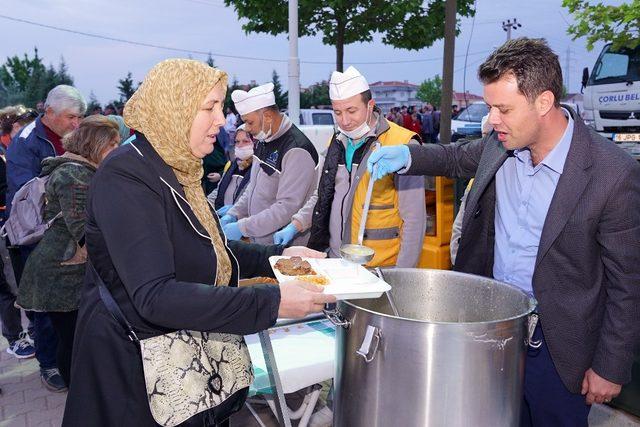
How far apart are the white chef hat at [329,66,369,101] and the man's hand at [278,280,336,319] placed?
1.64 m

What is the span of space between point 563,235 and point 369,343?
2.54 feet

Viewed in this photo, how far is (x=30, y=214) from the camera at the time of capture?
346 centimetres

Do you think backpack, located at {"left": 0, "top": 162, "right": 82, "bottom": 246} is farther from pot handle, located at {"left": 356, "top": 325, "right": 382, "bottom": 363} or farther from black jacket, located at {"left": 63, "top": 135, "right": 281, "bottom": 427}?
pot handle, located at {"left": 356, "top": 325, "right": 382, "bottom": 363}

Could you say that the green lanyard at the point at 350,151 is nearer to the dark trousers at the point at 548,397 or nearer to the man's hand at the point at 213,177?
the dark trousers at the point at 548,397

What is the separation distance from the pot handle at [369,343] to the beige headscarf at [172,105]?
63cm

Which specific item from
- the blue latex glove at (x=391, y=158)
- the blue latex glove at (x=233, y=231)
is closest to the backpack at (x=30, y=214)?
the blue latex glove at (x=233, y=231)

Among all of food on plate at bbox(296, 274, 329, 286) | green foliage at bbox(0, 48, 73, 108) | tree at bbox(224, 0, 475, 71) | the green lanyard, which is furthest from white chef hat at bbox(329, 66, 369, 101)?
green foliage at bbox(0, 48, 73, 108)

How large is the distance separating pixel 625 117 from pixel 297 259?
1199 centimetres

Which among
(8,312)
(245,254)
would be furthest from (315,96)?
(245,254)

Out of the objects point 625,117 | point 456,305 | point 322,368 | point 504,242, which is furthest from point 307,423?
point 625,117

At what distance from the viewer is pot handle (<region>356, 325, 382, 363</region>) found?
1579 mm

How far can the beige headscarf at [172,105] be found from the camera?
162 cm

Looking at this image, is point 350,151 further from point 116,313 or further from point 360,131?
point 116,313

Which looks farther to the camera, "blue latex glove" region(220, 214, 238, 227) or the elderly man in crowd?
"blue latex glove" region(220, 214, 238, 227)
